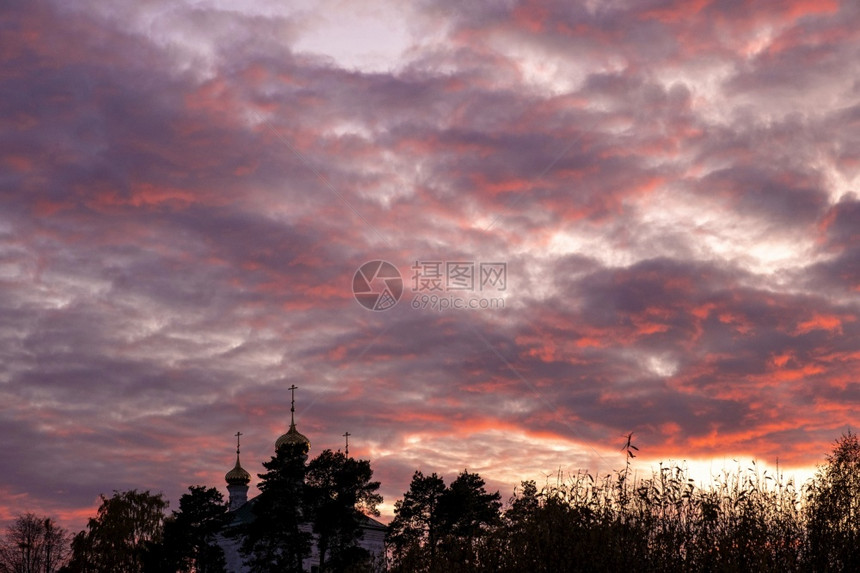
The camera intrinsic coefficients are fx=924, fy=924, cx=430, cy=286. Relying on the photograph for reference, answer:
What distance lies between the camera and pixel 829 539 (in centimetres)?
1909

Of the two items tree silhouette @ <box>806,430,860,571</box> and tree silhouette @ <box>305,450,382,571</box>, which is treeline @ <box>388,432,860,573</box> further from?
tree silhouette @ <box>305,450,382,571</box>

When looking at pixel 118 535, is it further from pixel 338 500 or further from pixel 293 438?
pixel 338 500

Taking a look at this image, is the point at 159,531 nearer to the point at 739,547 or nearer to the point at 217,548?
the point at 217,548

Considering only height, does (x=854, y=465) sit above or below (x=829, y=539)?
above

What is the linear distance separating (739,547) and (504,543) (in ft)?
17.2

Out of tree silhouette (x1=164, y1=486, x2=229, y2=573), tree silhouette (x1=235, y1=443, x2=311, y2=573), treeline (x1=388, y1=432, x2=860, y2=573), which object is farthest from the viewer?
tree silhouette (x1=164, y1=486, x2=229, y2=573)

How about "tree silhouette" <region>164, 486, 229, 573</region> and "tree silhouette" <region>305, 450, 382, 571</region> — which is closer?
"tree silhouette" <region>305, 450, 382, 571</region>

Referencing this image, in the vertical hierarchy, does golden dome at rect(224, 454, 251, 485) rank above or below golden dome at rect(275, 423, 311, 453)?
below

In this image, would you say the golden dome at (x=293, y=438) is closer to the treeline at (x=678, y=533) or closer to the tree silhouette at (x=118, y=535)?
the tree silhouette at (x=118, y=535)

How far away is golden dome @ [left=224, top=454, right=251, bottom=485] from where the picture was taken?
9169 centimetres

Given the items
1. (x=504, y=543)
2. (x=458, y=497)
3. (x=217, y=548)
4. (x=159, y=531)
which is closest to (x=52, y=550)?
(x=159, y=531)

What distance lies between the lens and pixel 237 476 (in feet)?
300

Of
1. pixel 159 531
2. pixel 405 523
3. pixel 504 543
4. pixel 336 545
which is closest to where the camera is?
pixel 504 543

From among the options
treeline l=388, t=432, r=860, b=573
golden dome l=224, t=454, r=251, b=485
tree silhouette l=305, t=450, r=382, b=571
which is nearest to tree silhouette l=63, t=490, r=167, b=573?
golden dome l=224, t=454, r=251, b=485
